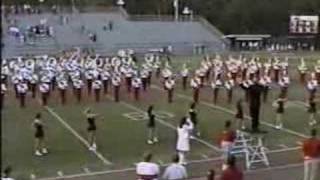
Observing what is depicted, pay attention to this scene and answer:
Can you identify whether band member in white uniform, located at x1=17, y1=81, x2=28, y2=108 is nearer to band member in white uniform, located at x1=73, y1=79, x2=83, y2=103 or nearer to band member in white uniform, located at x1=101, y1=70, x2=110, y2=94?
band member in white uniform, located at x1=73, y1=79, x2=83, y2=103

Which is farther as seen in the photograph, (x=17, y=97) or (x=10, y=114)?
(x=17, y=97)

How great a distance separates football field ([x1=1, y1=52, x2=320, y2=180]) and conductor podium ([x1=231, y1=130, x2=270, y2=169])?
0.18 m

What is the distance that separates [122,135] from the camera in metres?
18.9

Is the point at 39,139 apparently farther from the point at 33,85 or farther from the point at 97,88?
the point at 33,85

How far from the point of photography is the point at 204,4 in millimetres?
71625

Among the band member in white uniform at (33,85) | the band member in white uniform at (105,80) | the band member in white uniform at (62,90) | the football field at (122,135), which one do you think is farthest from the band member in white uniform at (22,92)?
the band member in white uniform at (105,80)

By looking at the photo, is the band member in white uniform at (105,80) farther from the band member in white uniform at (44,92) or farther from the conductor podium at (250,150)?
the conductor podium at (250,150)

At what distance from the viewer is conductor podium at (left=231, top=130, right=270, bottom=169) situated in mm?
14922

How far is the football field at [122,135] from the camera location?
49.8ft

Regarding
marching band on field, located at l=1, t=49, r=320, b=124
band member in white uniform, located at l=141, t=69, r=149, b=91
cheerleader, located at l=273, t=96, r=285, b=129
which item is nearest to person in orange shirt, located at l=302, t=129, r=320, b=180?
cheerleader, located at l=273, t=96, r=285, b=129

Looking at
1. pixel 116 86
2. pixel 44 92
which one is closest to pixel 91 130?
pixel 44 92

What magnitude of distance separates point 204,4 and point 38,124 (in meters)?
56.8

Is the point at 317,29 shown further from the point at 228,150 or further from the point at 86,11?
the point at 228,150

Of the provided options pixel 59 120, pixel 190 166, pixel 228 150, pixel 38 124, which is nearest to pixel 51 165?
pixel 38 124
